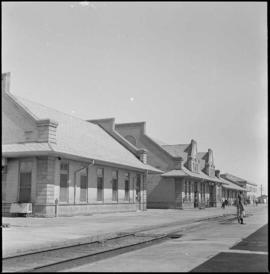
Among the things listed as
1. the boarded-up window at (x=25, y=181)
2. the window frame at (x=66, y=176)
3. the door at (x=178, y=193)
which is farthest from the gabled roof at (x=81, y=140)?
the door at (x=178, y=193)

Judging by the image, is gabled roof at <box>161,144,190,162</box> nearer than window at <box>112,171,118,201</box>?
No

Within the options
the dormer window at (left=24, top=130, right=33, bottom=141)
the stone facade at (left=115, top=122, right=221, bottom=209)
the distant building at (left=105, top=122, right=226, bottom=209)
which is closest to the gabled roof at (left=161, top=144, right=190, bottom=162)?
the distant building at (left=105, top=122, right=226, bottom=209)

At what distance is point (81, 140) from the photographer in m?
31.6

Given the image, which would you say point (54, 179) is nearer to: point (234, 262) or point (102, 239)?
point (102, 239)

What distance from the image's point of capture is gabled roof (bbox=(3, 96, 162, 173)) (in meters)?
27.4

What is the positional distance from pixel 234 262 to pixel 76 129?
86.7ft

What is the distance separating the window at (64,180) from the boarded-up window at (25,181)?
1.89 m

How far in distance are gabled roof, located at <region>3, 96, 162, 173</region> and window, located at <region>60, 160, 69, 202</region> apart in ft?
3.50

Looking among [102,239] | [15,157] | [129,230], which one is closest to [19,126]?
[15,157]

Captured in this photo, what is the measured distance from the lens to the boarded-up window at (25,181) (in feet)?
83.2

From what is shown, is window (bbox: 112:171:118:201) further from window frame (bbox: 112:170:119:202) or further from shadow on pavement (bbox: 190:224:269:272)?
shadow on pavement (bbox: 190:224:269:272)

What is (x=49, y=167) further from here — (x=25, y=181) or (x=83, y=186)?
(x=83, y=186)

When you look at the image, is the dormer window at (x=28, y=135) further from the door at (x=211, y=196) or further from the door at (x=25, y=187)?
the door at (x=211, y=196)

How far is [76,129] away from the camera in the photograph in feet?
113
